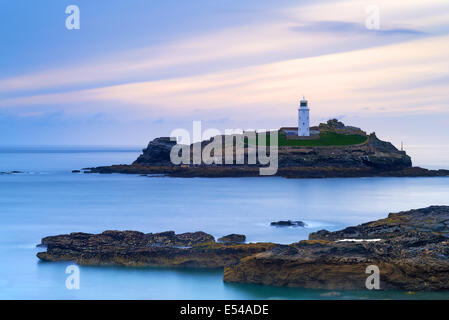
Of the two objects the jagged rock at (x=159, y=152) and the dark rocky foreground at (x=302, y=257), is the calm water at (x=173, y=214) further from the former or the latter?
the jagged rock at (x=159, y=152)

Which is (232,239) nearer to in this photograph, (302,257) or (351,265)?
(302,257)

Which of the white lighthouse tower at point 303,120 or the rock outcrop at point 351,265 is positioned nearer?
the rock outcrop at point 351,265

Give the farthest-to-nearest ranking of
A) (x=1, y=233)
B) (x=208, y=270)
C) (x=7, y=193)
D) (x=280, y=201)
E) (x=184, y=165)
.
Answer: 1. (x=184, y=165)
2. (x=7, y=193)
3. (x=280, y=201)
4. (x=1, y=233)
5. (x=208, y=270)

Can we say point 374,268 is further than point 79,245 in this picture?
No

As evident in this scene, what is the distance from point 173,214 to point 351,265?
53.6 ft

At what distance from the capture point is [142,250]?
13.5m

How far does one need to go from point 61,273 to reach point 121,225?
9655mm

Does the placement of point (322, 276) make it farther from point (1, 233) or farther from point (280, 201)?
point (280, 201)

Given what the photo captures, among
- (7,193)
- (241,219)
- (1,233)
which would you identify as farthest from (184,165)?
(1,233)

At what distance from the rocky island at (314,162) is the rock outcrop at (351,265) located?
122 ft

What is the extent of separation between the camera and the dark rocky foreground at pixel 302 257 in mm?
11023

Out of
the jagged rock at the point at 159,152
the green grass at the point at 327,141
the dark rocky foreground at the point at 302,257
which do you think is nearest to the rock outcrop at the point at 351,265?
the dark rocky foreground at the point at 302,257

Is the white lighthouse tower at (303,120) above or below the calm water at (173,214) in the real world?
above

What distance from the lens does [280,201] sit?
3275cm
